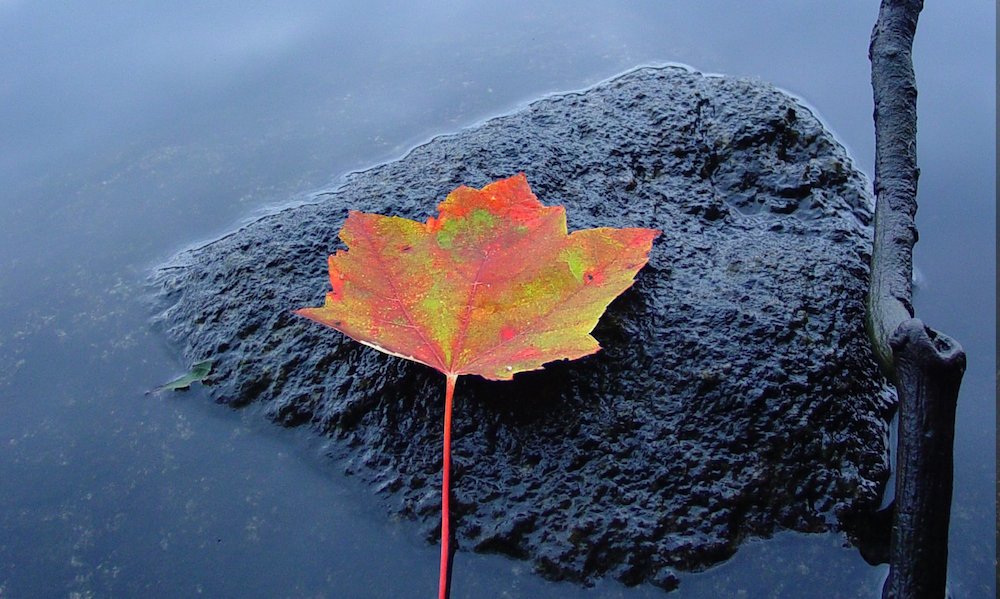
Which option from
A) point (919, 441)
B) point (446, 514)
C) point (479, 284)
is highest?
point (479, 284)

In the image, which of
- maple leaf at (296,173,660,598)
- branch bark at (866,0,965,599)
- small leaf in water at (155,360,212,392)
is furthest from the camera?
small leaf in water at (155,360,212,392)

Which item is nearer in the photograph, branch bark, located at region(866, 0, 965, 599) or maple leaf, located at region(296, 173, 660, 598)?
branch bark, located at region(866, 0, 965, 599)

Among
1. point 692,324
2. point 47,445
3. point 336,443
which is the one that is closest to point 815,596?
point 692,324

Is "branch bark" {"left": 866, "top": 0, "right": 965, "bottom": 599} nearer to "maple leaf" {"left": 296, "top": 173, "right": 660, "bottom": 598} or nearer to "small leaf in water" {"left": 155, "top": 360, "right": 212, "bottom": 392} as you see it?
"maple leaf" {"left": 296, "top": 173, "right": 660, "bottom": 598}

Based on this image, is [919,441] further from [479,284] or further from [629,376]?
[479,284]

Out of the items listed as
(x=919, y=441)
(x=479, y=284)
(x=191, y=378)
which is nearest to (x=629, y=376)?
(x=479, y=284)

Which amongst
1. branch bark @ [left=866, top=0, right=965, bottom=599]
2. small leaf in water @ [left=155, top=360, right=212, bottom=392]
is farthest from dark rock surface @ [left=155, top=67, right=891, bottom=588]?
branch bark @ [left=866, top=0, right=965, bottom=599]

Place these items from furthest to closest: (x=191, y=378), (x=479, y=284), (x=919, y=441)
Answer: (x=191, y=378) < (x=479, y=284) < (x=919, y=441)
